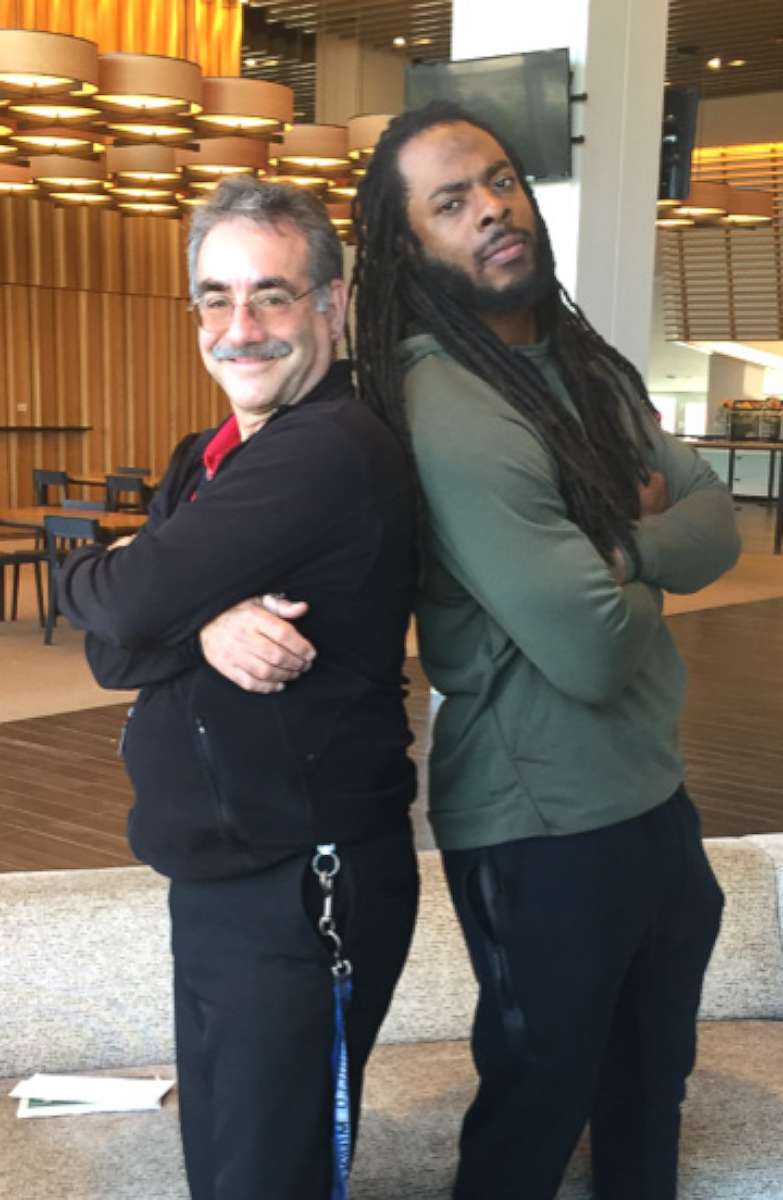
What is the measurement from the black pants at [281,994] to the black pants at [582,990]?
0.13m

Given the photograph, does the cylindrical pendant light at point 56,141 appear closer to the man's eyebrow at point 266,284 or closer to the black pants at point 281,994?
the man's eyebrow at point 266,284

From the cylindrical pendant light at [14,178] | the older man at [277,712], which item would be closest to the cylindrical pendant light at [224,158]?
the cylindrical pendant light at [14,178]

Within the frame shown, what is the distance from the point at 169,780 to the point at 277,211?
634 millimetres

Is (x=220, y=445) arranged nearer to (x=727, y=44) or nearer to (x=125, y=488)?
(x=125, y=488)

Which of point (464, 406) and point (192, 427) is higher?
point (464, 406)

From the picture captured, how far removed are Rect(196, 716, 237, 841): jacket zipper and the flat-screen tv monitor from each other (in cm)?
565

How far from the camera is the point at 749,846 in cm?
272

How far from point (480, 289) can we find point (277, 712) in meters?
0.58

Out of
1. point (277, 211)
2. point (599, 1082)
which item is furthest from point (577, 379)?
point (599, 1082)

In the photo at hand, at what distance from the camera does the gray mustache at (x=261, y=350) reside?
1.60 m

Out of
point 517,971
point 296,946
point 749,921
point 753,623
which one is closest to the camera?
point 296,946

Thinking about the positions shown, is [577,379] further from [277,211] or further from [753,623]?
[753,623]

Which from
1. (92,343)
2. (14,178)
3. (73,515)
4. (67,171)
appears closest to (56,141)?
(67,171)

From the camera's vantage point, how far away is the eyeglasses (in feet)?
5.27
